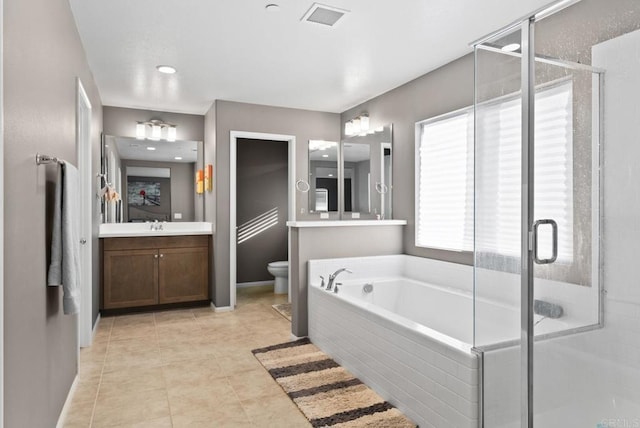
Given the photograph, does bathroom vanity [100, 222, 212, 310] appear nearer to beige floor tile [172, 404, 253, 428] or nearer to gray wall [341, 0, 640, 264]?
gray wall [341, 0, 640, 264]

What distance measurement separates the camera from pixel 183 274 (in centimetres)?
488

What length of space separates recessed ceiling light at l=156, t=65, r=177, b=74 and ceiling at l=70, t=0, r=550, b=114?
0.25 feet

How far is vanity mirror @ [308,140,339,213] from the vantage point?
5.21 m

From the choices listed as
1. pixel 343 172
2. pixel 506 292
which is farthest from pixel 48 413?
pixel 343 172

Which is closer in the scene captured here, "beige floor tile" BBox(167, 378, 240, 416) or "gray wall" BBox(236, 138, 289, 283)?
"beige floor tile" BBox(167, 378, 240, 416)

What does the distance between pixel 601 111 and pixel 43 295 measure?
7.76 ft

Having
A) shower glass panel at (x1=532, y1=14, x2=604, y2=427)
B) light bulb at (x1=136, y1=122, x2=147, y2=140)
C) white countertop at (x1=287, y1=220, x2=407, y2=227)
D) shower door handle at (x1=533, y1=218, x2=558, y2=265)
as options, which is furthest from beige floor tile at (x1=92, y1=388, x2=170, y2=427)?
light bulb at (x1=136, y1=122, x2=147, y2=140)

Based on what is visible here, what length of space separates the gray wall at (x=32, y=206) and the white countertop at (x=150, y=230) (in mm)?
2251

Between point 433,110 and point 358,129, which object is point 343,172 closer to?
point 358,129

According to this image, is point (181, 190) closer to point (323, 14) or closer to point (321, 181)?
point (321, 181)

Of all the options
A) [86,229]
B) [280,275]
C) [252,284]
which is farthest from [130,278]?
[252,284]

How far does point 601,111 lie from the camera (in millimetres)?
1499

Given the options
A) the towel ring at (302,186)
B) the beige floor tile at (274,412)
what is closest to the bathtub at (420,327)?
the beige floor tile at (274,412)

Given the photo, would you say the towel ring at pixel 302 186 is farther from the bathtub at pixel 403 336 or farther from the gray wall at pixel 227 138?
the bathtub at pixel 403 336
